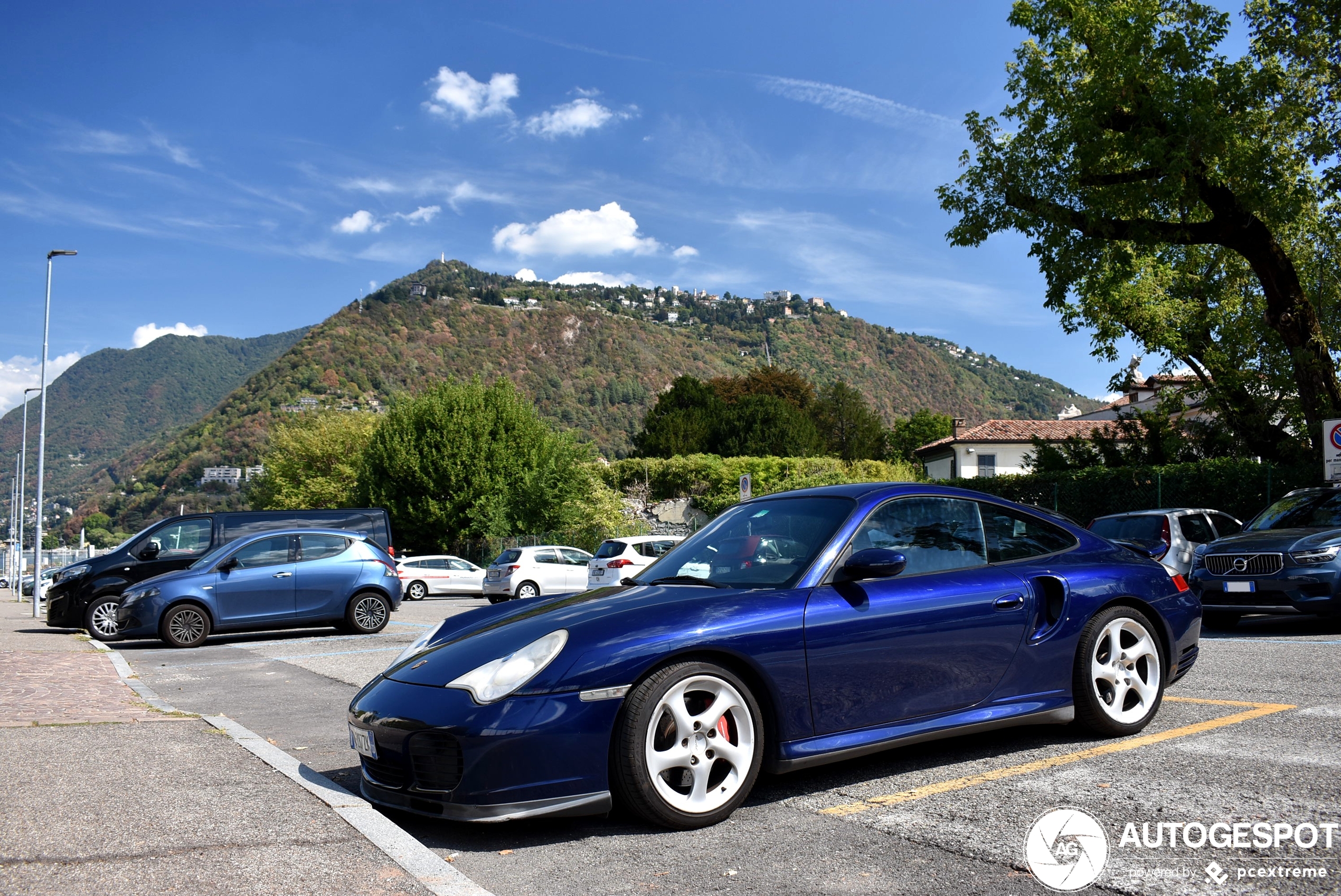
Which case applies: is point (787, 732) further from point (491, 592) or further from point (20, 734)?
point (491, 592)

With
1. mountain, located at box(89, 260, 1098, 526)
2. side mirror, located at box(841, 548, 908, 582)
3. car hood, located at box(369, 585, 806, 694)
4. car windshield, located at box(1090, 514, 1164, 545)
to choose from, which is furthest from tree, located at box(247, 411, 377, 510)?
side mirror, located at box(841, 548, 908, 582)

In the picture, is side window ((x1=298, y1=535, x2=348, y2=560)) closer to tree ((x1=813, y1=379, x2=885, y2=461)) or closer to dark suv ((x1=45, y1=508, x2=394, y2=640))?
dark suv ((x1=45, y1=508, x2=394, y2=640))

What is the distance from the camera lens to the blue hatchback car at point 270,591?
44.9 feet

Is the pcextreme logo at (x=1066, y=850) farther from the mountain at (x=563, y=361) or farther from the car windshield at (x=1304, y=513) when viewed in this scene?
the mountain at (x=563, y=361)

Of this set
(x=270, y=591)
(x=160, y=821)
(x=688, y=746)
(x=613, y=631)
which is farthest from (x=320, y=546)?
(x=688, y=746)

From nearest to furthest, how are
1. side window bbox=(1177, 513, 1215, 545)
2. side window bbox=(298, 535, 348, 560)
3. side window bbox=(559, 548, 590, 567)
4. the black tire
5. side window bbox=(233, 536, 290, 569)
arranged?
the black tire < side window bbox=(1177, 513, 1215, 545) < side window bbox=(233, 536, 290, 569) < side window bbox=(298, 535, 348, 560) < side window bbox=(559, 548, 590, 567)

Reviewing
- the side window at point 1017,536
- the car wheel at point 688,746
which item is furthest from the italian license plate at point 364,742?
the side window at point 1017,536

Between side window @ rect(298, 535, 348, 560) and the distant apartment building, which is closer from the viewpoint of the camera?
side window @ rect(298, 535, 348, 560)

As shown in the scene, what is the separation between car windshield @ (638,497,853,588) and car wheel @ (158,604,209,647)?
10.6 meters

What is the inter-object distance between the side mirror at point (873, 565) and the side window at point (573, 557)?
2168cm

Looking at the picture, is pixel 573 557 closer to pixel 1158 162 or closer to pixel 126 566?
pixel 126 566

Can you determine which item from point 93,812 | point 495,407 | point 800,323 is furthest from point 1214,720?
point 800,323

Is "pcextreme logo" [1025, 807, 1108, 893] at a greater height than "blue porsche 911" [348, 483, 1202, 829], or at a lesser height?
lesser

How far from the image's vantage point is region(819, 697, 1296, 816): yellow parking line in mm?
4402
